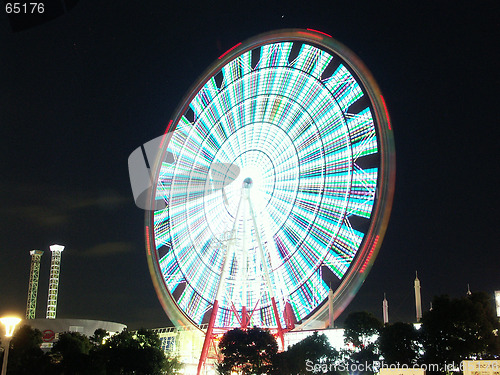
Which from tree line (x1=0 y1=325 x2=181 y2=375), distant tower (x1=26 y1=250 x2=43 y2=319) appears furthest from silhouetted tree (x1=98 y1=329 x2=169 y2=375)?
distant tower (x1=26 y1=250 x2=43 y2=319)

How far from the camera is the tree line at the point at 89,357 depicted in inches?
1788

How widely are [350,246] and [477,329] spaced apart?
29.5ft

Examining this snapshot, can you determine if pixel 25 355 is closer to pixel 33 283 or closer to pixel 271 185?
pixel 271 185

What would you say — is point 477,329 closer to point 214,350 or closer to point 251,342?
point 251,342

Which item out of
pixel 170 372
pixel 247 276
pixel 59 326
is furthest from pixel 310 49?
pixel 59 326

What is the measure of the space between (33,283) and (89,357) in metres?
50.5

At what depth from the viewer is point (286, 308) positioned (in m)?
39.7

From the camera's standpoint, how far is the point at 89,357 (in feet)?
154

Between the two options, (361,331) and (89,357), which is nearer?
(361,331)

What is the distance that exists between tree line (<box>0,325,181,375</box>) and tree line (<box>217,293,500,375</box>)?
21.5 ft

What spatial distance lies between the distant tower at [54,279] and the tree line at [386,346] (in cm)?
5341

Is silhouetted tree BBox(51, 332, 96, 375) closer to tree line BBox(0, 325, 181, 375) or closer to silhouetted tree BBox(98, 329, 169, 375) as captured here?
tree line BBox(0, 325, 181, 375)

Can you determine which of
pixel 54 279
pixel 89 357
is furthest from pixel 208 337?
pixel 54 279

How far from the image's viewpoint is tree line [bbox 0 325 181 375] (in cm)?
4541
